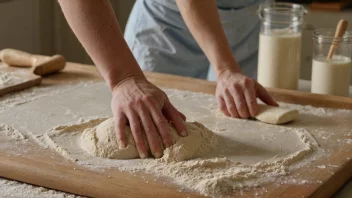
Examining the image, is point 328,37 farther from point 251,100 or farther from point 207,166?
point 207,166

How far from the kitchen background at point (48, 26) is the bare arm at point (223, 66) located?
1.35m

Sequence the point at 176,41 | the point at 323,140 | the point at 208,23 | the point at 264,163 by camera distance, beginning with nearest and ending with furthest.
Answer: the point at 264,163, the point at 323,140, the point at 208,23, the point at 176,41

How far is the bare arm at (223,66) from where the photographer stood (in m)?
1.42

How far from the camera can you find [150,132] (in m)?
1.17

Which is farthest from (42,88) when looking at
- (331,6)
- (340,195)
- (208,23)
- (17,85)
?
(331,6)

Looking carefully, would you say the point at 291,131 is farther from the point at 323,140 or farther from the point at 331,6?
the point at 331,6

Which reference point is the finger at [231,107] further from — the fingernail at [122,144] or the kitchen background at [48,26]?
the kitchen background at [48,26]

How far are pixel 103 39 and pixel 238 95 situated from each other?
1.16 feet

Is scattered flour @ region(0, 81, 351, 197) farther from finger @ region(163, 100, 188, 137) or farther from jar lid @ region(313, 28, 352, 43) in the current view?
jar lid @ region(313, 28, 352, 43)

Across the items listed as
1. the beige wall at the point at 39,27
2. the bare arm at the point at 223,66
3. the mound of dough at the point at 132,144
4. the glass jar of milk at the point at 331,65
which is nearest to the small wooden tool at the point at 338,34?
the glass jar of milk at the point at 331,65

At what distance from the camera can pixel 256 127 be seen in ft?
4.45

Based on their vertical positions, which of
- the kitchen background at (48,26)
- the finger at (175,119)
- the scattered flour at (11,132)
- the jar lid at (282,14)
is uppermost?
the jar lid at (282,14)

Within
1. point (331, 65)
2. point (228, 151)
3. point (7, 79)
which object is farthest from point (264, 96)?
point (7, 79)

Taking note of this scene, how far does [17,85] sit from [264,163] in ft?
2.35
